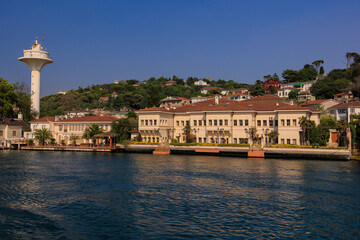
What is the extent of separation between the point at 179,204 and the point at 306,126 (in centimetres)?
3791

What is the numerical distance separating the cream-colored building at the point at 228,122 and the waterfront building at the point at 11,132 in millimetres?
30662

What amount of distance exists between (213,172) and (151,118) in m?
33.6

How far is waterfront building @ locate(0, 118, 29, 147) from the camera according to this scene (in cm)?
7356

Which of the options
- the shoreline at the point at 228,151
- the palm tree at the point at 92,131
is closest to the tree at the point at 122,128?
the palm tree at the point at 92,131

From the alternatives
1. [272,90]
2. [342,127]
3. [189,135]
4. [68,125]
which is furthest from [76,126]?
[272,90]

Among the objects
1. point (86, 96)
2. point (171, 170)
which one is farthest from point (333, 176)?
point (86, 96)

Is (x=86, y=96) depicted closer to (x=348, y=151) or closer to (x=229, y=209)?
(x=348, y=151)

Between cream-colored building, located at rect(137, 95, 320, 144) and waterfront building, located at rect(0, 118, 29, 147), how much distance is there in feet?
101

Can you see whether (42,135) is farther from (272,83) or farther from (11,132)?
(272,83)

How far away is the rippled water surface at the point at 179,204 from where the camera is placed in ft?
54.4

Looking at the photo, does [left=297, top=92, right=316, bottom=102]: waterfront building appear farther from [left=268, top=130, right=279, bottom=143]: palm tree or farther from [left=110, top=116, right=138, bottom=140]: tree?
[left=110, top=116, right=138, bottom=140]: tree

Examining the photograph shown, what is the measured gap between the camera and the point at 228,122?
200ft

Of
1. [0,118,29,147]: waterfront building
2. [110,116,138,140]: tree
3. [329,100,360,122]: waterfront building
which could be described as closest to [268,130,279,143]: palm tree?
[329,100,360,122]: waterfront building

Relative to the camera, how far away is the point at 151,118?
220 feet
